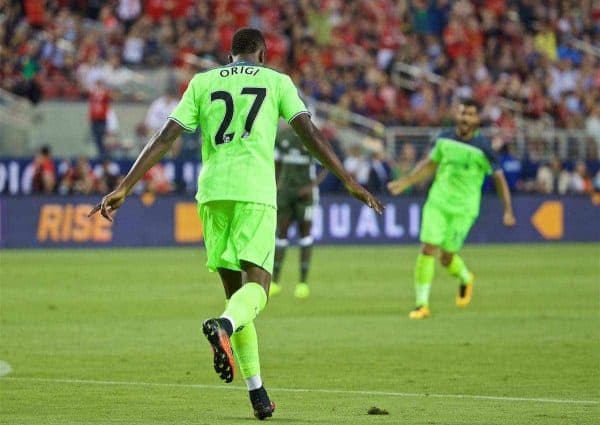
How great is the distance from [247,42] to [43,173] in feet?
66.0

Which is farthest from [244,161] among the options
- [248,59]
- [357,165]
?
[357,165]

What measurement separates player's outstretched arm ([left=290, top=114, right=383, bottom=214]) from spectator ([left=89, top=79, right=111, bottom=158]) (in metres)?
21.3

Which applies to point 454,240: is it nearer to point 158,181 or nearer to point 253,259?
point 253,259

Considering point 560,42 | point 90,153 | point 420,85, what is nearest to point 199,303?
point 90,153

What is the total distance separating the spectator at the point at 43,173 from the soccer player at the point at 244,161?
20050mm

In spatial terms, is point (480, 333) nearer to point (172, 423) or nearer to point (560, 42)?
point (172, 423)

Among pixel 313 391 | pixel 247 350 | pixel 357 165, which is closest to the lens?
pixel 247 350

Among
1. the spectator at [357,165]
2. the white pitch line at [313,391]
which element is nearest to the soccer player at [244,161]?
the white pitch line at [313,391]

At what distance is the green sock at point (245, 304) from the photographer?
8.12m

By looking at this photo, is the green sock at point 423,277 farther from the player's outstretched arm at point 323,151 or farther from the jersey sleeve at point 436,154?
the player's outstretched arm at point 323,151

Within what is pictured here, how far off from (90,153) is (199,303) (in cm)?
1275

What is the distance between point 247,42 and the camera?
28.5 feet

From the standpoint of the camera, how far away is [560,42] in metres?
37.7

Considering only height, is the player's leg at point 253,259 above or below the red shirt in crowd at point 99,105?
below
